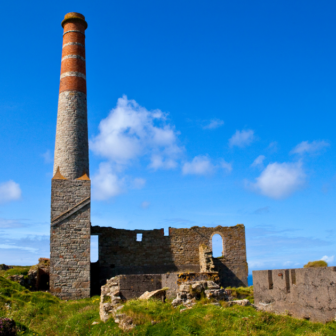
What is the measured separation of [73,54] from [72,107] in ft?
11.2

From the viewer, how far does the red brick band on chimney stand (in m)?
23.2

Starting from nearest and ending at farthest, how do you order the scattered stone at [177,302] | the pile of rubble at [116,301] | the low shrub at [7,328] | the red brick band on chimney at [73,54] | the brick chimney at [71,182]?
the low shrub at [7,328]
the pile of rubble at [116,301]
the scattered stone at [177,302]
the brick chimney at [71,182]
the red brick band on chimney at [73,54]

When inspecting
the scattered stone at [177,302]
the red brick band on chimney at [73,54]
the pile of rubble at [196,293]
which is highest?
the red brick band on chimney at [73,54]

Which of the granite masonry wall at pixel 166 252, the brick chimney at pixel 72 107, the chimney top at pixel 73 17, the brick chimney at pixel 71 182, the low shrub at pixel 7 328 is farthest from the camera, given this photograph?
the chimney top at pixel 73 17

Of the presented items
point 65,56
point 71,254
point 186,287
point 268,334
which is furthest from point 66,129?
point 268,334

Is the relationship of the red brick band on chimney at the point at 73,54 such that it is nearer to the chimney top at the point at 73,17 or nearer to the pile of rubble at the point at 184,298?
the chimney top at the point at 73,17

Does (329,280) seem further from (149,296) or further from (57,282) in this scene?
(57,282)

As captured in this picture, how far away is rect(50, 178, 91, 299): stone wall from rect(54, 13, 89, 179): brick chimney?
1300 mm

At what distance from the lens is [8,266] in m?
23.6

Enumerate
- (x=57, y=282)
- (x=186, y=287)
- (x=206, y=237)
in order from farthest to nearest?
(x=206, y=237) → (x=57, y=282) → (x=186, y=287)

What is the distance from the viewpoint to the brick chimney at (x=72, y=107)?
22.1 metres

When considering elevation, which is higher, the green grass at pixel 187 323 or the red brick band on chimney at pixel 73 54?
the red brick band on chimney at pixel 73 54

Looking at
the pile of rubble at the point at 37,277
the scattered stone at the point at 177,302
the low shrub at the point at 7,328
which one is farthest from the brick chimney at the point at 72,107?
the low shrub at the point at 7,328

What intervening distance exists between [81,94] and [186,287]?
1571 centimetres
